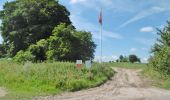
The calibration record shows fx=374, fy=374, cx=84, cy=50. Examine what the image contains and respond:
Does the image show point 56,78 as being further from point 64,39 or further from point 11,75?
point 64,39

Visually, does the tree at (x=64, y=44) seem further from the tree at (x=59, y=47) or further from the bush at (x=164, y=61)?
the bush at (x=164, y=61)

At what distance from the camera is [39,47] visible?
51.0 m

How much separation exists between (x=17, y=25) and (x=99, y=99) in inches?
1525

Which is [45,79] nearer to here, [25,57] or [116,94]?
[116,94]

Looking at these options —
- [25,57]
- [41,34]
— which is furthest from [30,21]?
[25,57]

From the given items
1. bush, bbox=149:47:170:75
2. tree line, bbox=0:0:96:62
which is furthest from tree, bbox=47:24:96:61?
bush, bbox=149:47:170:75

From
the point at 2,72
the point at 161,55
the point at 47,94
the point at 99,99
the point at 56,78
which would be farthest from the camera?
the point at 161,55

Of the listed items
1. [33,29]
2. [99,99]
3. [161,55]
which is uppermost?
[33,29]

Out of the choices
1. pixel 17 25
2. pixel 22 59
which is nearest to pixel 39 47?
pixel 22 59

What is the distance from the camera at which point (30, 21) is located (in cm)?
5481

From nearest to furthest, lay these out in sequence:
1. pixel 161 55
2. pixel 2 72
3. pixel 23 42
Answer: pixel 2 72 < pixel 161 55 < pixel 23 42

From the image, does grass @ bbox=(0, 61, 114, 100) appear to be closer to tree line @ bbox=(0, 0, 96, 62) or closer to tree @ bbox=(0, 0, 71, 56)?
tree line @ bbox=(0, 0, 96, 62)

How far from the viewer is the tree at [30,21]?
Answer: 54.4 meters

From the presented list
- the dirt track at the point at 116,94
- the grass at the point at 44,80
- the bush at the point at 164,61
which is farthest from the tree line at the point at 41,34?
the dirt track at the point at 116,94
